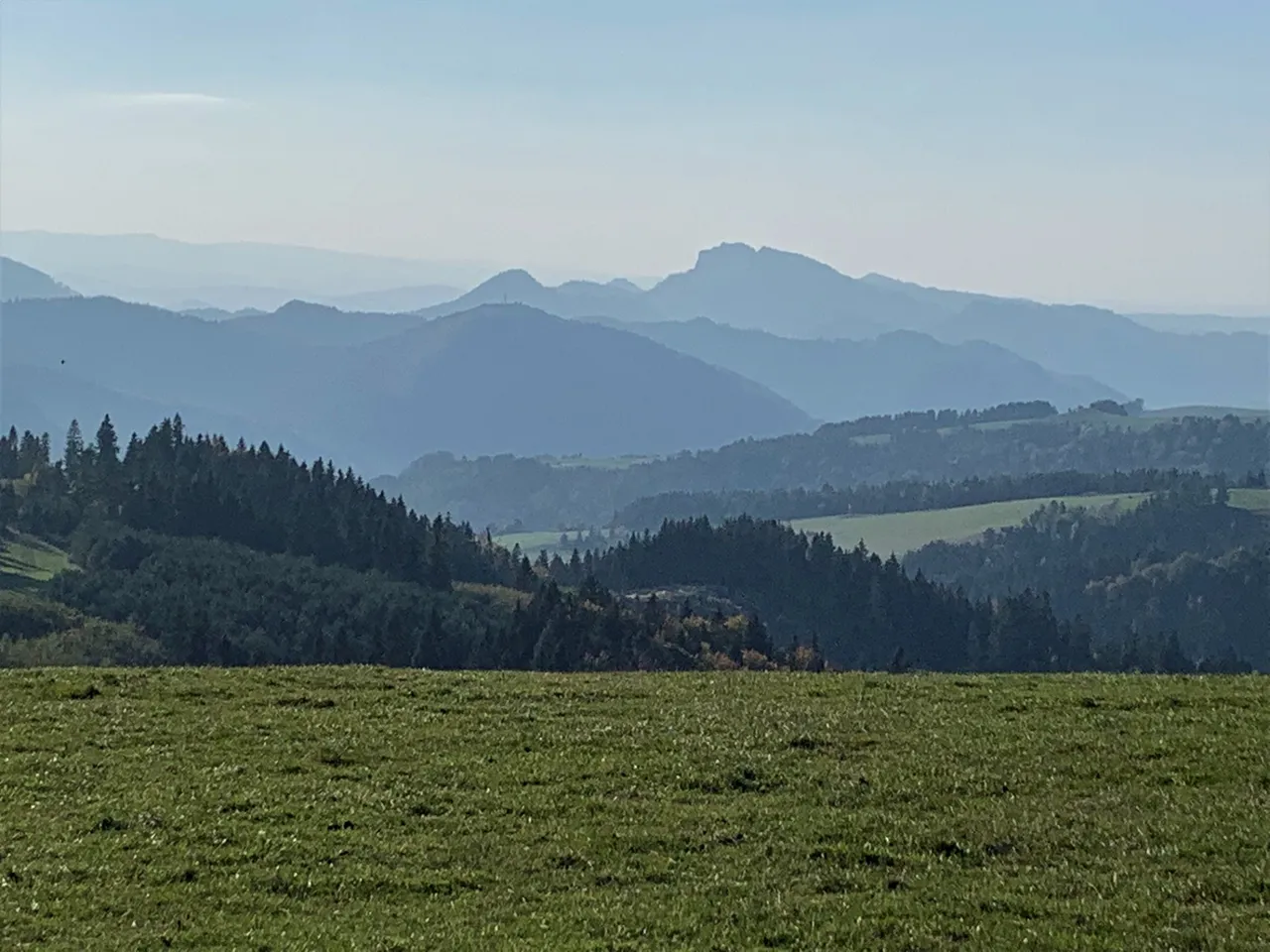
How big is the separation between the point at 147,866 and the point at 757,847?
7.16m

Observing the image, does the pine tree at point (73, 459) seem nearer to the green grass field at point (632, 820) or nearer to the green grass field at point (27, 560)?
the green grass field at point (27, 560)

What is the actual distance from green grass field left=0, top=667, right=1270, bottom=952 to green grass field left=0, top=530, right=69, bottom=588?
11195cm

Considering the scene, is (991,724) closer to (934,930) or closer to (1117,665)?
(934,930)

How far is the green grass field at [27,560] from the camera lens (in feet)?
427

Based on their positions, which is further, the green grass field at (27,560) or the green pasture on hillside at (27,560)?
the green pasture on hillside at (27,560)

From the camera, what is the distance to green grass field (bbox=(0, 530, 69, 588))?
13000 centimetres

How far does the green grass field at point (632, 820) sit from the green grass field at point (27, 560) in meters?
112

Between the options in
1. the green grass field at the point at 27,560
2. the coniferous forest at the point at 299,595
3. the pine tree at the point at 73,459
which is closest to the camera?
the coniferous forest at the point at 299,595

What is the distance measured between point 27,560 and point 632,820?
133 metres

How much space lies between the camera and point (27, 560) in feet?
453

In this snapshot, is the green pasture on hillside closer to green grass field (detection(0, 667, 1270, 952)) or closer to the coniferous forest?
the coniferous forest

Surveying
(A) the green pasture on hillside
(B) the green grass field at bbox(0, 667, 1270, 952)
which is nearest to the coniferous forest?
(A) the green pasture on hillside

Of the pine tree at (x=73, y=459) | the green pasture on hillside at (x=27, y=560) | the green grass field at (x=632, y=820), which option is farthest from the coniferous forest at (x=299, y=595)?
the green grass field at (x=632, y=820)

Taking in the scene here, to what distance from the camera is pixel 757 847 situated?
57.4 feet
